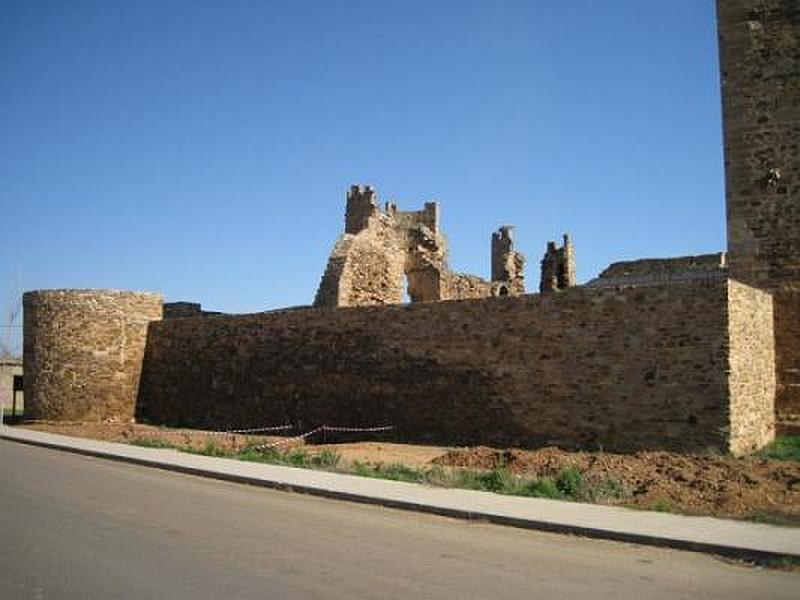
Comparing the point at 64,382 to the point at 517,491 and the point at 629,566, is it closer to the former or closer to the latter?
the point at 517,491

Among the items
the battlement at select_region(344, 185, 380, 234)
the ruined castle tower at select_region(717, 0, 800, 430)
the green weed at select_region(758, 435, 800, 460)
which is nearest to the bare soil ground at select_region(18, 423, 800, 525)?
the green weed at select_region(758, 435, 800, 460)

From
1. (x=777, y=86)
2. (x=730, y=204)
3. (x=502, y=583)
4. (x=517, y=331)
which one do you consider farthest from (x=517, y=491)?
(x=777, y=86)

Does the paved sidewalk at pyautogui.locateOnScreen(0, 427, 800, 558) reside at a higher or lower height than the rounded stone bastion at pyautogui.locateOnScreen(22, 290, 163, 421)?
lower

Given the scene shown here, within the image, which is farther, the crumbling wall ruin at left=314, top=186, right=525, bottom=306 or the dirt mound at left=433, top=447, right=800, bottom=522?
the crumbling wall ruin at left=314, top=186, right=525, bottom=306

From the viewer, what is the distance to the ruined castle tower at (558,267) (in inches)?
1383

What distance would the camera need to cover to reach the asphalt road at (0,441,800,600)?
6.15m

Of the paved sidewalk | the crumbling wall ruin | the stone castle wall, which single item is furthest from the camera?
the crumbling wall ruin

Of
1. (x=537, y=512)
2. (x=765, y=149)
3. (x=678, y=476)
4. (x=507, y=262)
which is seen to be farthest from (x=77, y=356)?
(x=507, y=262)

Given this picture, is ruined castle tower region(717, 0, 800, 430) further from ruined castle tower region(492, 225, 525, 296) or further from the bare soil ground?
ruined castle tower region(492, 225, 525, 296)

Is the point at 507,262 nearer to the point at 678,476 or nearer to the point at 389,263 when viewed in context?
the point at 389,263

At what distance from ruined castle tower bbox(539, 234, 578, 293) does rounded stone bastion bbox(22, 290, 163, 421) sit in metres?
17.9

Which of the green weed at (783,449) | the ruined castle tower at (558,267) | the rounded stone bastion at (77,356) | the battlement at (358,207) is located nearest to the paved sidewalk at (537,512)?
the green weed at (783,449)

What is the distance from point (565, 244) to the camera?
117 feet

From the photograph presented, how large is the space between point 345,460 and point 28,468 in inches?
220
